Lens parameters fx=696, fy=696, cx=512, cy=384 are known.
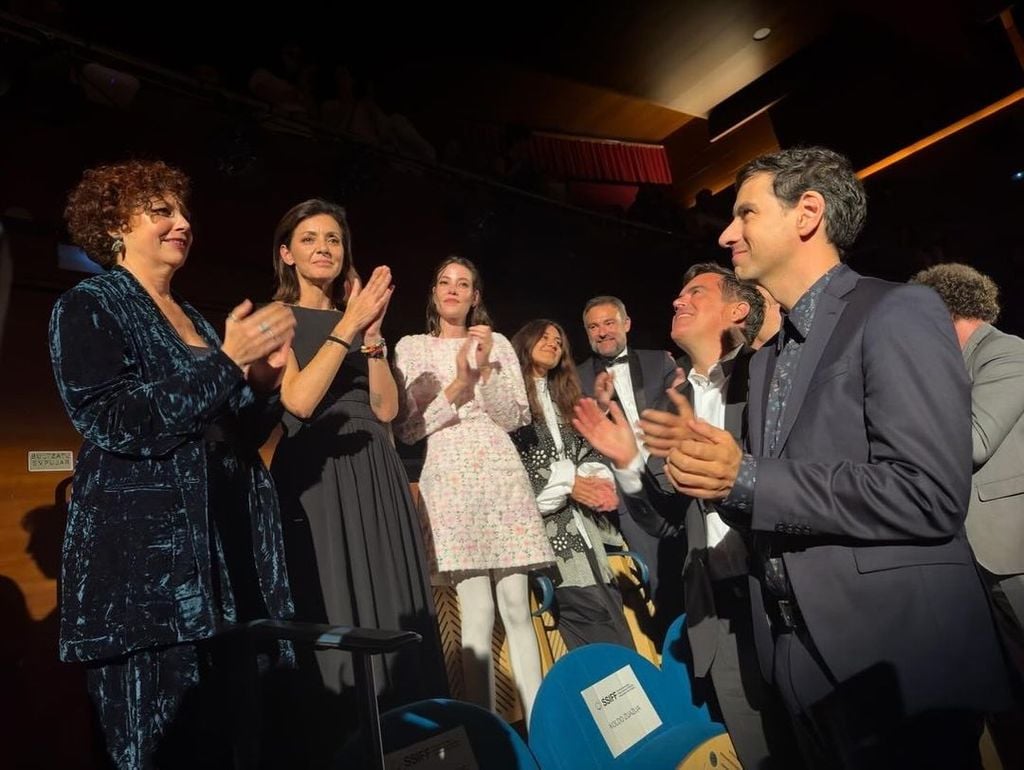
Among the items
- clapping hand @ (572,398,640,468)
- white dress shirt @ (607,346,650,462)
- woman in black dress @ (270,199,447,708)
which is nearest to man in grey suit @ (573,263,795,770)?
clapping hand @ (572,398,640,468)

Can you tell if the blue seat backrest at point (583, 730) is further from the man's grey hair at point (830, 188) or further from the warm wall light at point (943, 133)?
the warm wall light at point (943, 133)

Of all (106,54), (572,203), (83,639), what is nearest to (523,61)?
(572,203)

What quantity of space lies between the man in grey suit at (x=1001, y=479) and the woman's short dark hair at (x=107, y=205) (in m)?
2.58

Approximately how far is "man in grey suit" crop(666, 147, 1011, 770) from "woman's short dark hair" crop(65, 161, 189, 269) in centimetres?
148

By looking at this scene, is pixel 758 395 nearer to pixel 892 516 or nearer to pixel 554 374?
pixel 892 516

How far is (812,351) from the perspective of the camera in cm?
146

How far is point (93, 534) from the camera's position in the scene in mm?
1423

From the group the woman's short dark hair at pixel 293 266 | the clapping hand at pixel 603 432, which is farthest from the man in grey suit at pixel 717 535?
the woman's short dark hair at pixel 293 266

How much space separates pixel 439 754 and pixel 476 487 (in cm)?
116

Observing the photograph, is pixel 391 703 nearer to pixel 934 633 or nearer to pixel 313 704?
pixel 313 704

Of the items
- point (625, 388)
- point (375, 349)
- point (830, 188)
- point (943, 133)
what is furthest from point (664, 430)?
point (943, 133)

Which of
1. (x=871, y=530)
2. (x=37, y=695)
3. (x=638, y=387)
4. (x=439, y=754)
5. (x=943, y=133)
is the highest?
(x=943, y=133)

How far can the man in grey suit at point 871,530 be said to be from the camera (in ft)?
4.03

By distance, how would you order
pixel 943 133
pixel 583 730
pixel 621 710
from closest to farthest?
1. pixel 583 730
2. pixel 621 710
3. pixel 943 133
